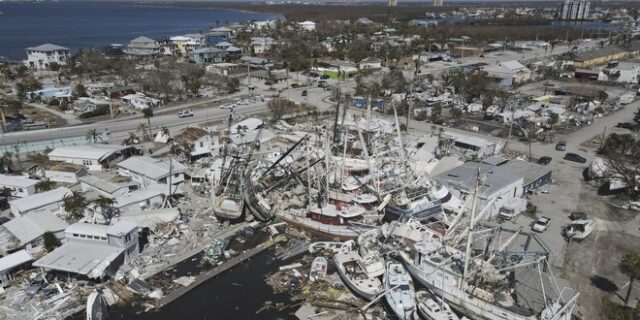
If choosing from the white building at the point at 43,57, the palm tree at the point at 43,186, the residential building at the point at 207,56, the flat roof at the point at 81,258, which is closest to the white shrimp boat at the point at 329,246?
the flat roof at the point at 81,258

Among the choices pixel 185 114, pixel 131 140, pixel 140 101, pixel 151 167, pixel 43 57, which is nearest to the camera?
pixel 151 167

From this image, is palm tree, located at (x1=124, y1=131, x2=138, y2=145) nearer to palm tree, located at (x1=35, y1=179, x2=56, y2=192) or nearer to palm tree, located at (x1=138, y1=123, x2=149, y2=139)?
palm tree, located at (x1=138, y1=123, x2=149, y2=139)

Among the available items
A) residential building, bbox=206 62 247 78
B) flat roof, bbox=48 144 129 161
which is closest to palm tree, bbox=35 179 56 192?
flat roof, bbox=48 144 129 161

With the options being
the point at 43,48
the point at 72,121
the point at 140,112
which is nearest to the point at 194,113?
the point at 140,112

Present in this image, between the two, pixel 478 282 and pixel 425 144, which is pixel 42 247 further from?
pixel 425 144

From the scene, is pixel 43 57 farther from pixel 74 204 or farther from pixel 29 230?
pixel 29 230

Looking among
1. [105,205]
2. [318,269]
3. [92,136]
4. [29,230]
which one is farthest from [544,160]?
[92,136]
